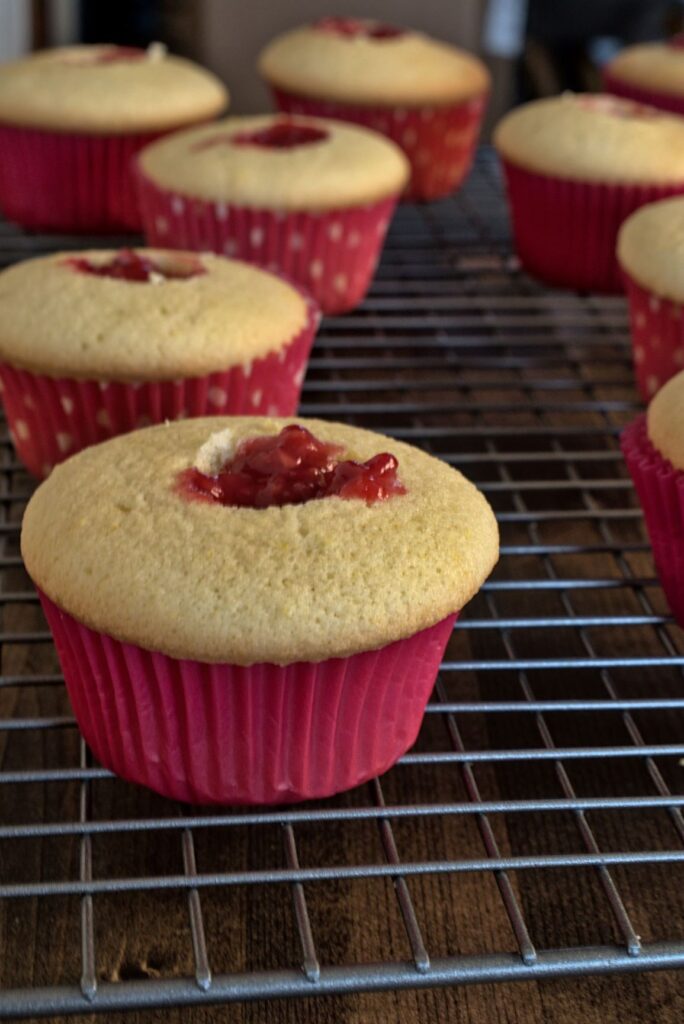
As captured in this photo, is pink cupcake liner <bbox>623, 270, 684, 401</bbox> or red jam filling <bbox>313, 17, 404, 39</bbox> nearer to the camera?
pink cupcake liner <bbox>623, 270, 684, 401</bbox>

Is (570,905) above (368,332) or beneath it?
above

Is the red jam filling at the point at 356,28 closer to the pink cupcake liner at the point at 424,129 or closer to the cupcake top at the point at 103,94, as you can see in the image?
the pink cupcake liner at the point at 424,129

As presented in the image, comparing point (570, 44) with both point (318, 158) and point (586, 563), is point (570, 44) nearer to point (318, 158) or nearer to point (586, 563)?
point (318, 158)

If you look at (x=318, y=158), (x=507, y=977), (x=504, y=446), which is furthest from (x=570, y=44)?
(x=507, y=977)

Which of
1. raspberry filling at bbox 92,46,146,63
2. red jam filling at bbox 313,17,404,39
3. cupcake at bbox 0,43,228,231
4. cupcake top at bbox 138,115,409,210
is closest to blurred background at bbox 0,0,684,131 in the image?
red jam filling at bbox 313,17,404,39

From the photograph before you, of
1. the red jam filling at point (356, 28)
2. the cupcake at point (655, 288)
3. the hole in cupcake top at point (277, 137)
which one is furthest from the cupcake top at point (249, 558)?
the red jam filling at point (356, 28)

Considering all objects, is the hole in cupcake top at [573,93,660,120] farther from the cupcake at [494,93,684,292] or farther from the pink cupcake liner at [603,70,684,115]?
the pink cupcake liner at [603,70,684,115]

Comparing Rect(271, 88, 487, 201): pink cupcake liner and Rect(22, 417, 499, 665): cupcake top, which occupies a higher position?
Rect(22, 417, 499, 665): cupcake top

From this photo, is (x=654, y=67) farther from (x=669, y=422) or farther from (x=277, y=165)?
(x=669, y=422)
